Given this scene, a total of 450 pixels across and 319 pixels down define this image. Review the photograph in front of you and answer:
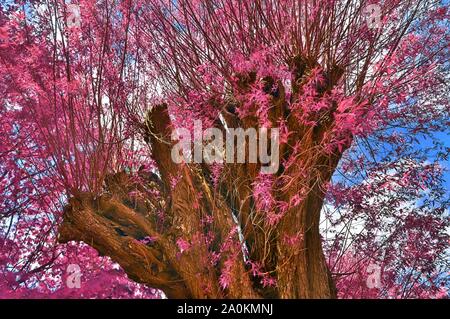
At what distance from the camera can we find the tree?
465 centimetres

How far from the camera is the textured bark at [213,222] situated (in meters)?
4.69

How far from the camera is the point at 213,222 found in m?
5.17

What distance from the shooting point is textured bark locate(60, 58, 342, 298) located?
4.69 m

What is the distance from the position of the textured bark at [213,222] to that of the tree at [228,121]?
0.02 metres

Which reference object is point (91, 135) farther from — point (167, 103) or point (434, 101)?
point (434, 101)

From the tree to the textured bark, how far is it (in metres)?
0.02

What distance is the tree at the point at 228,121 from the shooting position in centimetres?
465

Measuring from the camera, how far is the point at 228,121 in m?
5.39

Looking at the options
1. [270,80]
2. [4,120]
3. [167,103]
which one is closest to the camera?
[270,80]

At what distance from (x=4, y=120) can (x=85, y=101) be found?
2642mm

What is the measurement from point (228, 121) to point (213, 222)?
1.15 m

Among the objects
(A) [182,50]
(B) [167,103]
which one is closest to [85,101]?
(B) [167,103]

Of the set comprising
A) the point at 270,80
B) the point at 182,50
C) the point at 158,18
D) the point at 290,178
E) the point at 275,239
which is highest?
the point at 158,18

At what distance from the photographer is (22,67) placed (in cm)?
611
